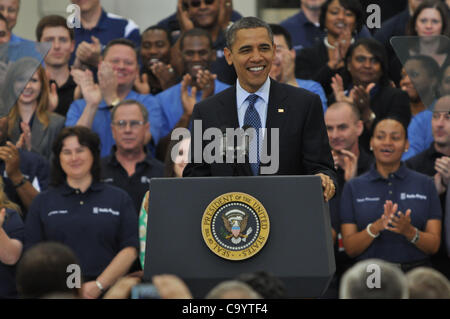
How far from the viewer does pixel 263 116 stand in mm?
3203

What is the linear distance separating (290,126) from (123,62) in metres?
3.38

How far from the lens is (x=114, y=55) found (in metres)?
6.38

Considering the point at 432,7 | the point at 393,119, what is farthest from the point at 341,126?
the point at 432,7

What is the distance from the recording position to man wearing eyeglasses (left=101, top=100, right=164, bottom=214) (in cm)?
567

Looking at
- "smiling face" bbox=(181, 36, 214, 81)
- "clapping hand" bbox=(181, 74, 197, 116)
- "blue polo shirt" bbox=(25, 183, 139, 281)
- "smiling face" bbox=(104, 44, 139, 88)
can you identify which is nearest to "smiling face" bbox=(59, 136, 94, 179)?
"blue polo shirt" bbox=(25, 183, 139, 281)

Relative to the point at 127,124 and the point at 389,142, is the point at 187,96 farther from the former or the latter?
the point at 389,142

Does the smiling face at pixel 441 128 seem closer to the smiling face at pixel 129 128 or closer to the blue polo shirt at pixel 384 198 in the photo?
the blue polo shirt at pixel 384 198

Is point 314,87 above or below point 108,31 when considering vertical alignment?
below

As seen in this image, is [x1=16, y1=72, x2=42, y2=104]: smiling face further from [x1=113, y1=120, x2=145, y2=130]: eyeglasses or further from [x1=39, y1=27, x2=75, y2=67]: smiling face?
[x1=113, y1=120, x2=145, y2=130]: eyeglasses

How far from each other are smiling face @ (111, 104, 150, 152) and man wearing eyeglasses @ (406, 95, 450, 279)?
6.00 feet

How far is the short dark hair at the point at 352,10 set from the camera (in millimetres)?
6570

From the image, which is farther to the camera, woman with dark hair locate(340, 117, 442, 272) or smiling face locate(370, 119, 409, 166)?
smiling face locate(370, 119, 409, 166)

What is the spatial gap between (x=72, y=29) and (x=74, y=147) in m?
1.56

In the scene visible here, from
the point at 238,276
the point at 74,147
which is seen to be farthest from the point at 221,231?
the point at 74,147
